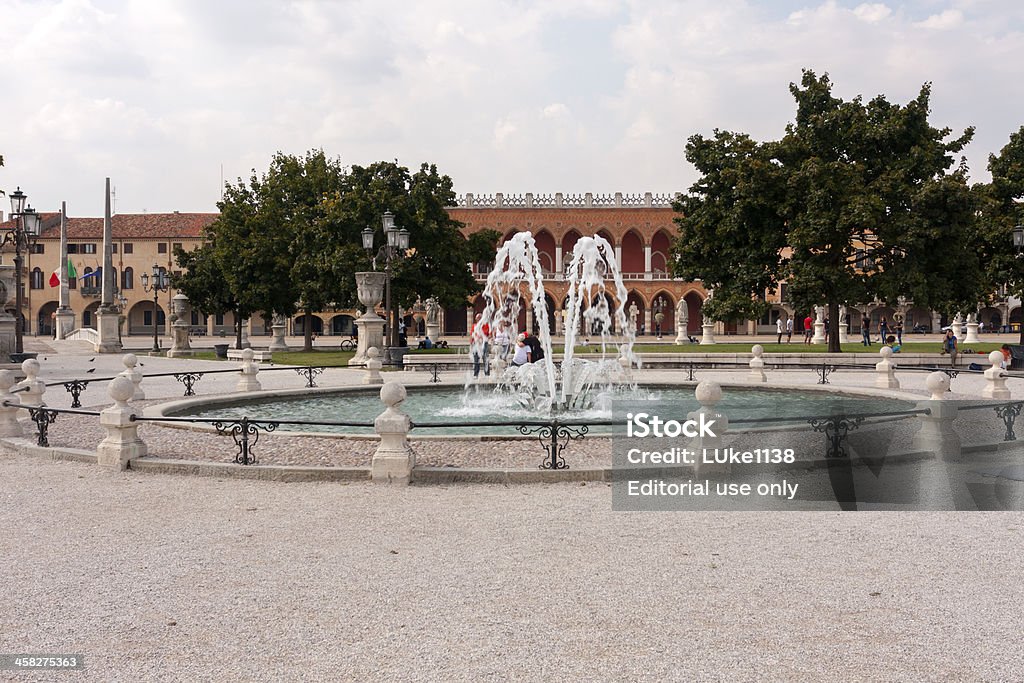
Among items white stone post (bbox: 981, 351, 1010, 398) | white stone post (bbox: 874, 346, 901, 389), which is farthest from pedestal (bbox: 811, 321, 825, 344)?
white stone post (bbox: 981, 351, 1010, 398)

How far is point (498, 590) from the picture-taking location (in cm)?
512

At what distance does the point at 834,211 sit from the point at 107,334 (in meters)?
32.6

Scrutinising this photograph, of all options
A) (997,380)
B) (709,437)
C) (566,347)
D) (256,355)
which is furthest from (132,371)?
(997,380)

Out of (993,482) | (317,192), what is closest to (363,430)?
(993,482)

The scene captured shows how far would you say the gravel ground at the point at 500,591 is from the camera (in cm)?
410

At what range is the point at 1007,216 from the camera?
95.3ft

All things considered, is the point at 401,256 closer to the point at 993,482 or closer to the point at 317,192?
the point at 317,192

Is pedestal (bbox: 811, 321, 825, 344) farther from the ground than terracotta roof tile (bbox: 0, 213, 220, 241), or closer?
closer

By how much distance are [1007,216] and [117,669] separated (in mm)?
32356

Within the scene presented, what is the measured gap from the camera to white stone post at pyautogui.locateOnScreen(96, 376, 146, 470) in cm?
932

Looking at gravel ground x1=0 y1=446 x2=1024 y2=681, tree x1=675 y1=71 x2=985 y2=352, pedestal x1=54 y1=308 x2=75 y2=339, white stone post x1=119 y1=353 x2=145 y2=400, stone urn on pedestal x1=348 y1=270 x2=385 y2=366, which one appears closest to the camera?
gravel ground x1=0 y1=446 x2=1024 y2=681

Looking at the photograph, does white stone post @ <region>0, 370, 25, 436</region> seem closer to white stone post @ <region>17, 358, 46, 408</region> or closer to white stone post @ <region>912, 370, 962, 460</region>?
white stone post @ <region>17, 358, 46, 408</region>

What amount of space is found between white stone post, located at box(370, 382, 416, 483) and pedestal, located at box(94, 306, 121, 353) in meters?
34.8

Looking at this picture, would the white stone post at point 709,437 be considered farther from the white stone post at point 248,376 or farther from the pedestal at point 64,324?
the pedestal at point 64,324
